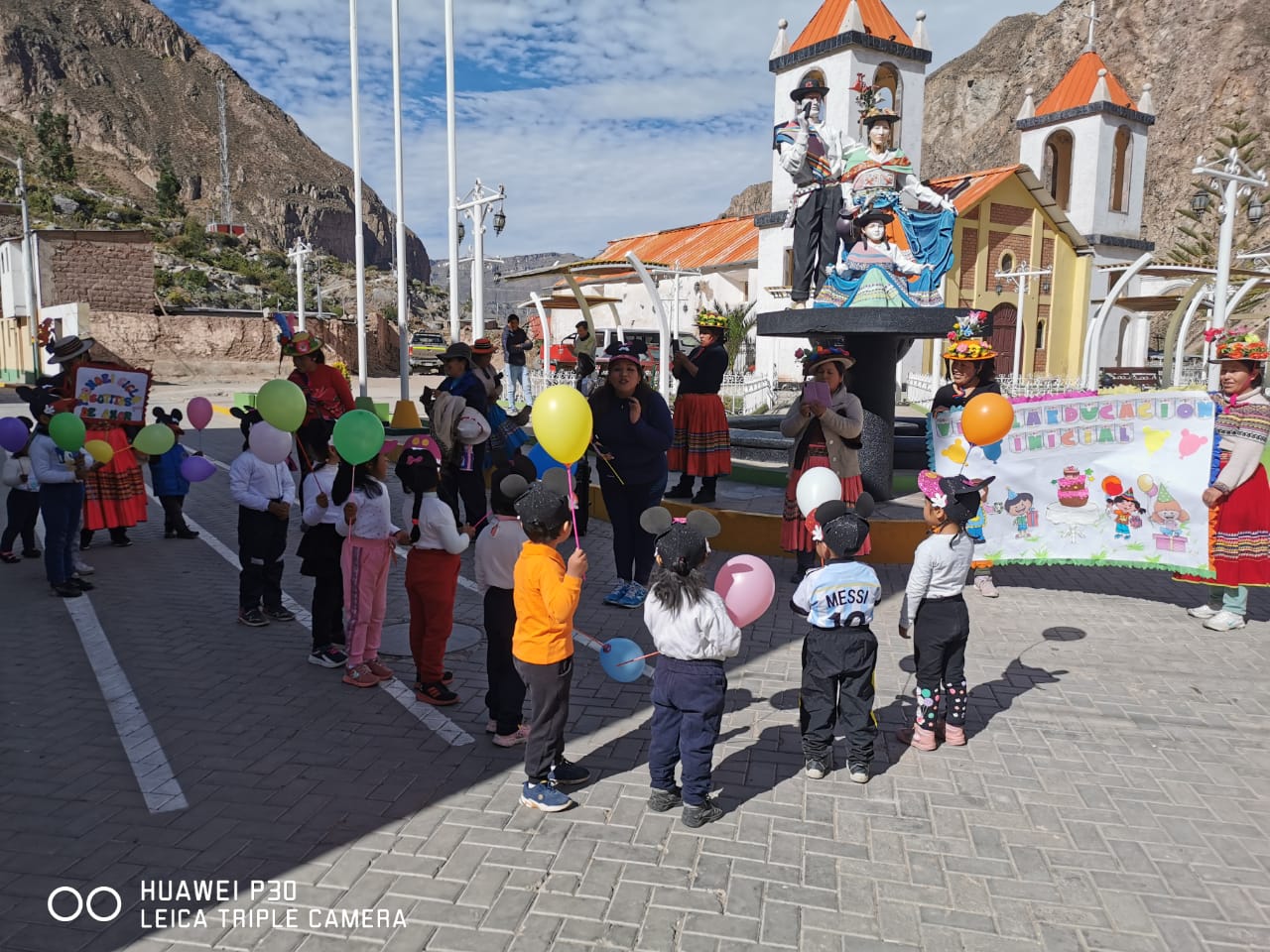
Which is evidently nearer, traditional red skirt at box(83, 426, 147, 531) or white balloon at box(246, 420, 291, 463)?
white balloon at box(246, 420, 291, 463)

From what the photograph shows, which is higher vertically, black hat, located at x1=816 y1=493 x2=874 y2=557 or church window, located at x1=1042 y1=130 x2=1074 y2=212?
church window, located at x1=1042 y1=130 x2=1074 y2=212

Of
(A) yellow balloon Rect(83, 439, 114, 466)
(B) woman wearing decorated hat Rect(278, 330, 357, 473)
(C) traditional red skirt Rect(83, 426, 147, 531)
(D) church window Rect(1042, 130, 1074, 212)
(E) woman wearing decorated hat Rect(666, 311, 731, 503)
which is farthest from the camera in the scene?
(D) church window Rect(1042, 130, 1074, 212)

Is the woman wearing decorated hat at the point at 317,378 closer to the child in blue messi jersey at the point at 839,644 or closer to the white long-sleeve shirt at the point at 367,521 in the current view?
the white long-sleeve shirt at the point at 367,521

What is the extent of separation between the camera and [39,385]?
738 centimetres

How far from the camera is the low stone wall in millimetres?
37719

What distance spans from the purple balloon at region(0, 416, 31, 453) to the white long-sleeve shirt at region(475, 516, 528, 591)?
538 centimetres

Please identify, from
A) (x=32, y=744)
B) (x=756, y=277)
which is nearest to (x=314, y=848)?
(x=32, y=744)

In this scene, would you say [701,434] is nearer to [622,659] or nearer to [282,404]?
[282,404]

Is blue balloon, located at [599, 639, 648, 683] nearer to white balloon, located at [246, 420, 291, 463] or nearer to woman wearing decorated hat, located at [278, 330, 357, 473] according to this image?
white balloon, located at [246, 420, 291, 463]

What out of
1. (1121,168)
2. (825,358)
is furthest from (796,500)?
(1121,168)

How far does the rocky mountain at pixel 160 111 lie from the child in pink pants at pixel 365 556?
106 metres

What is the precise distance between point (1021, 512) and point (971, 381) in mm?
1137

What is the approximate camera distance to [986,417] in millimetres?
5766

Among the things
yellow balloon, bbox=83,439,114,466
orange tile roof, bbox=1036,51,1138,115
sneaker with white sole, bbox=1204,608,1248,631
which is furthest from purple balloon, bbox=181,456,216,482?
orange tile roof, bbox=1036,51,1138,115
